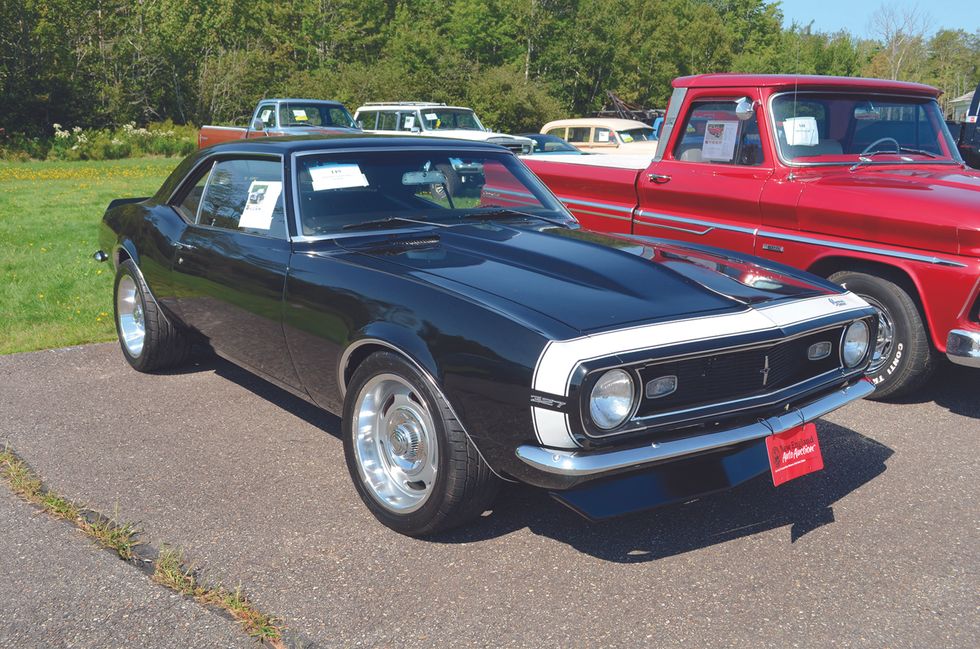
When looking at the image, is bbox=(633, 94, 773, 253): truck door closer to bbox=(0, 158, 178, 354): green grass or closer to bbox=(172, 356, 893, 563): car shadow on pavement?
bbox=(172, 356, 893, 563): car shadow on pavement

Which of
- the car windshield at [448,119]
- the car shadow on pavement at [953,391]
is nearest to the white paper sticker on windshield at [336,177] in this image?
the car shadow on pavement at [953,391]

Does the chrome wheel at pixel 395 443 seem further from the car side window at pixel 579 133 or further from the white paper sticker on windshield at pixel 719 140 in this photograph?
the car side window at pixel 579 133

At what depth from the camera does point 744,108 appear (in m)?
5.88

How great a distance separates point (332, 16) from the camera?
48844 millimetres

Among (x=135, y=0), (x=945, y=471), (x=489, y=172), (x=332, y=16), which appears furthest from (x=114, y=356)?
(x=332, y=16)

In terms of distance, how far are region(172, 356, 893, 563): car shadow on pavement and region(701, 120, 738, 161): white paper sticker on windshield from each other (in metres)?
2.48

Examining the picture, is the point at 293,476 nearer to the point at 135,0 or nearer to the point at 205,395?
the point at 205,395

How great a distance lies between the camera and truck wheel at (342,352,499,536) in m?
3.23

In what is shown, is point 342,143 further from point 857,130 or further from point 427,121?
point 427,121

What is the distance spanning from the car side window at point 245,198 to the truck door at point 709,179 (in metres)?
2.85

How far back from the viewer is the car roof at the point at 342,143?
14.4 ft

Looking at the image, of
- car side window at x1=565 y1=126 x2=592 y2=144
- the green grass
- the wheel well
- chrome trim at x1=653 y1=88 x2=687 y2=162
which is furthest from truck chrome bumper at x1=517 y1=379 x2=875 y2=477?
car side window at x1=565 y1=126 x2=592 y2=144

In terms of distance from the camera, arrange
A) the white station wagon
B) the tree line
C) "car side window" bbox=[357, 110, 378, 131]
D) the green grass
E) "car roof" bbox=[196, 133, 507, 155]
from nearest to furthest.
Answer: "car roof" bbox=[196, 133, 507, 155]
the green grass
the white station wagon
"car side window" bbox=[357, 110, 378, 131]
the tree line

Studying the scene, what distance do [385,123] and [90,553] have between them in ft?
58.1
